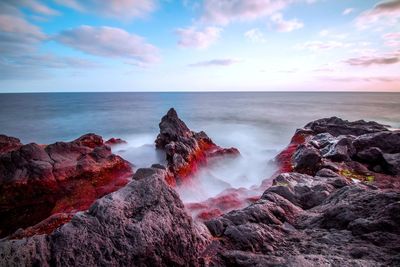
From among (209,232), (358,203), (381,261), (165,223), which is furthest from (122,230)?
(358,203)

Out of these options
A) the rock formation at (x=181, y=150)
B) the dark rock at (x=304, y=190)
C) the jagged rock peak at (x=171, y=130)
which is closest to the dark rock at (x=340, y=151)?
the dark rock at (x=304, y=190)

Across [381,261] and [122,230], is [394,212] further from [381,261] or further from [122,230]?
[122,230]

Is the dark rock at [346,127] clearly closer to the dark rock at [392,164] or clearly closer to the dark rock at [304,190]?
the dark rock at [392,164]

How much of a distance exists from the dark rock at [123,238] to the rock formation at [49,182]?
904cm

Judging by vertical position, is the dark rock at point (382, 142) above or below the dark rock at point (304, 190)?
above

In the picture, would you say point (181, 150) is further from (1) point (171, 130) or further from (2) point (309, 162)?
(2) point (309, 162)

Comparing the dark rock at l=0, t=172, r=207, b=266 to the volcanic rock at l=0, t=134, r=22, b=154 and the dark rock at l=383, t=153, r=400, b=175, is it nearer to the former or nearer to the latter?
the dark rock at l=383, t=153, r=400, b=175

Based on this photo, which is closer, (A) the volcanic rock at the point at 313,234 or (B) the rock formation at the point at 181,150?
(A) the volcanic rock at the point at 313,234

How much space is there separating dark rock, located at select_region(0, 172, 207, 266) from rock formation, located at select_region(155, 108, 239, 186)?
10704 mm

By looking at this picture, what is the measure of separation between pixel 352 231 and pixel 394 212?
1.11 m

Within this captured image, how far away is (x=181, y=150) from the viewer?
20.9m

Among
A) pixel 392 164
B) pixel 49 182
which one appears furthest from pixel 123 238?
pixel 392 164

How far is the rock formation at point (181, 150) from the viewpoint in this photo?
61.9ft

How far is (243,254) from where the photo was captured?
18.6ft
